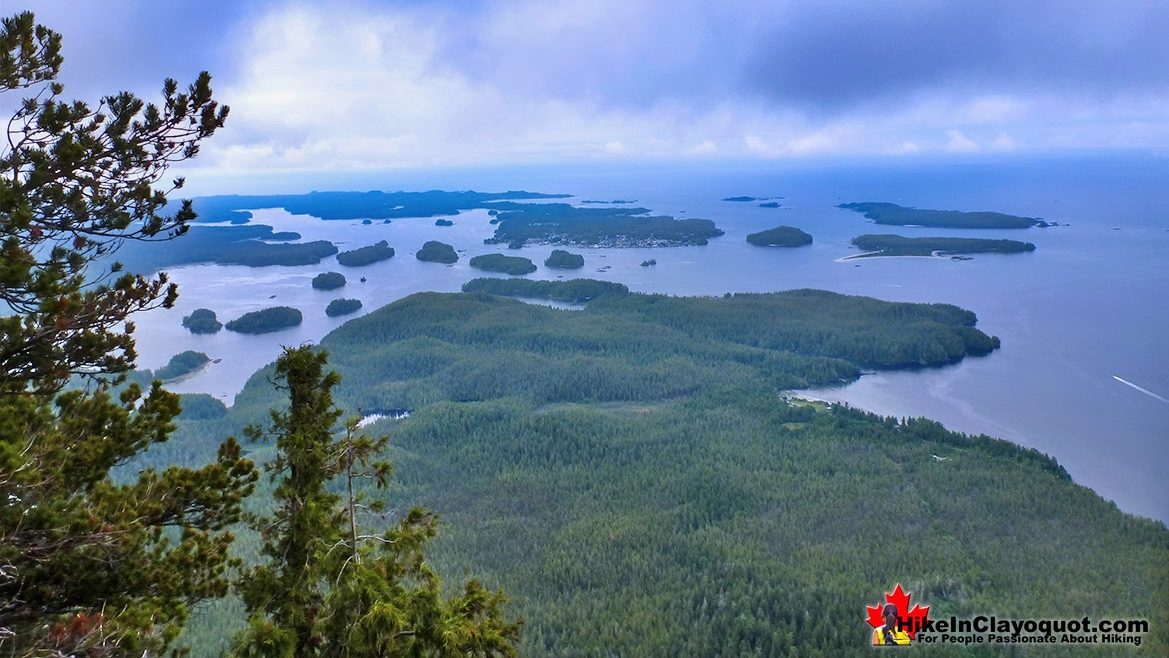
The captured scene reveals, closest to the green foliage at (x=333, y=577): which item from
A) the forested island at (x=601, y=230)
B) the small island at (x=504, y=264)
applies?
the small island at (x=504, y=264)

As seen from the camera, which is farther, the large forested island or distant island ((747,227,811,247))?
distant island ((747,227,811,247))

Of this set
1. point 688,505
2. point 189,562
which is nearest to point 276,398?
point 688,505

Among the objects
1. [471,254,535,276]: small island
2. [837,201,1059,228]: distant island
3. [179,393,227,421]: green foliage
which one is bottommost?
[179,393,227,421]: green foliage

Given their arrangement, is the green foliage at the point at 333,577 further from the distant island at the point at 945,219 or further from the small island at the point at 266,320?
the distant island at the point at 945,219

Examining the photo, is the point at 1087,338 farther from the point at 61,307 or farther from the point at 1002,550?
the point at 61,307

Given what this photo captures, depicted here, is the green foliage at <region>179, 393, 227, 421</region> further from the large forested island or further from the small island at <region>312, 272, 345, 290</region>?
the small island at <region>312, 272, 345, 290</region>

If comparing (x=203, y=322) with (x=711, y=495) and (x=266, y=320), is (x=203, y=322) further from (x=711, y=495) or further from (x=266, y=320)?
(x=711, y=495)

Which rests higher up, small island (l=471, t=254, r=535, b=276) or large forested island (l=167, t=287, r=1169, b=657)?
small island (l=471, t=254, r=535, b=276)

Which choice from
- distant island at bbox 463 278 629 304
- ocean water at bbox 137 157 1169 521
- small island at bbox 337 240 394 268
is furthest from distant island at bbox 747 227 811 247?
small island at bbox 337 240 394 268
